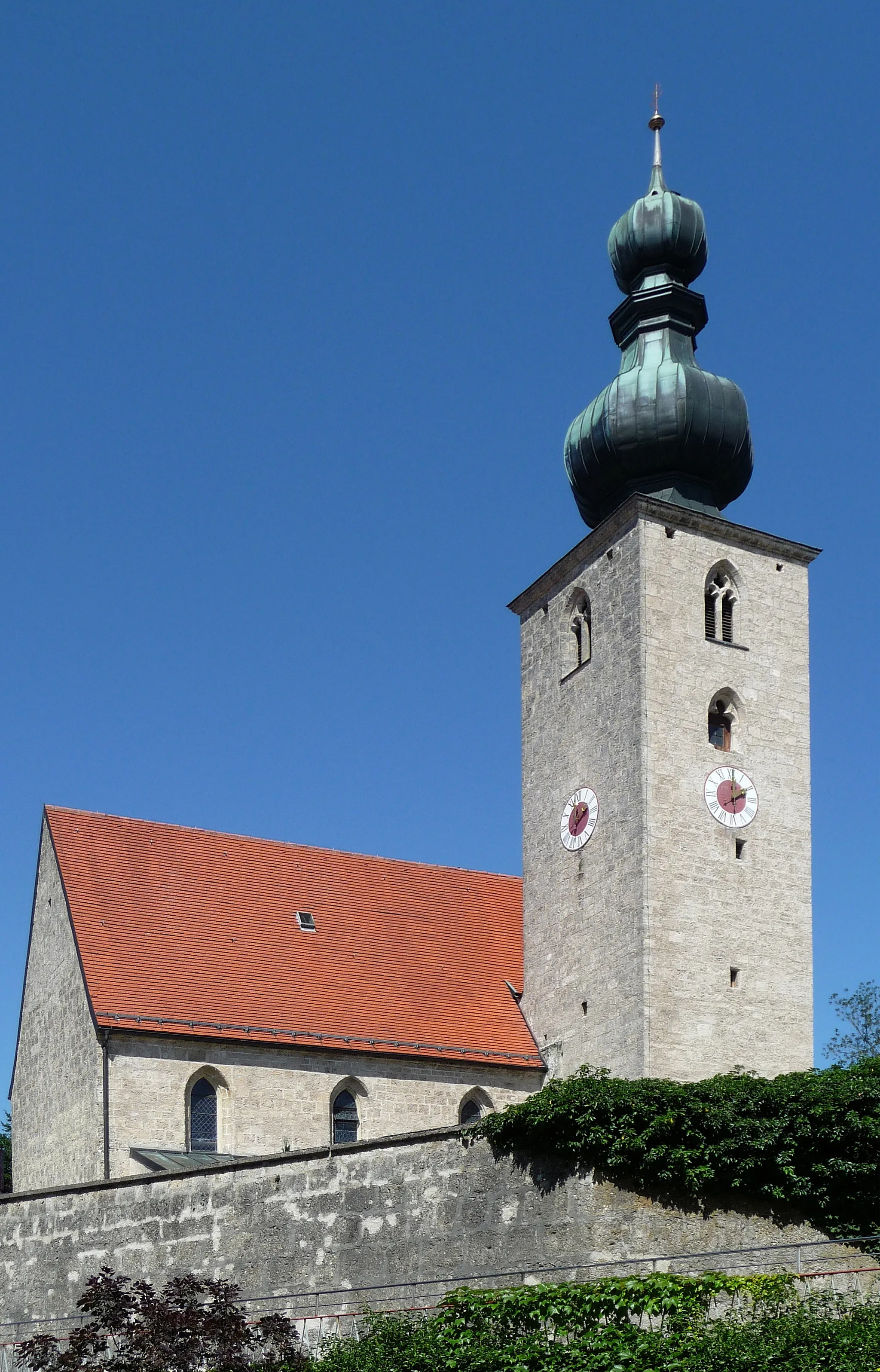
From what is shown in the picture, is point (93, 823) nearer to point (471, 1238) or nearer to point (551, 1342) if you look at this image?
point (471, 1238)

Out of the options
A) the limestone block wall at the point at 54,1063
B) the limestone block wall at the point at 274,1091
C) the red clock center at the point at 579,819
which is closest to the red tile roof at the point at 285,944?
the limestone block wall at the point at 274,1091

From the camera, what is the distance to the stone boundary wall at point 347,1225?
58.2 feet

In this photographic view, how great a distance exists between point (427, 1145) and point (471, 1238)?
1204mm

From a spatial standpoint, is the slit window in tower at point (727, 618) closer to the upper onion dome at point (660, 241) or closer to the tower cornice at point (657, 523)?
the tower cornice at point (657, 523)

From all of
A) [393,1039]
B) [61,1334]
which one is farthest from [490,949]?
[61,1334]

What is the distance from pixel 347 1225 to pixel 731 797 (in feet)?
38.8

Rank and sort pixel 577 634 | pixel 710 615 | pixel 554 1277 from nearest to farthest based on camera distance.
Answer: pixel 554 1277, pixel 710 615, pixel 577 634

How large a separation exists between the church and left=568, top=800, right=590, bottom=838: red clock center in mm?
43

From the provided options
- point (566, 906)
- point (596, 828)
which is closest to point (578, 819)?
point (596, 828)

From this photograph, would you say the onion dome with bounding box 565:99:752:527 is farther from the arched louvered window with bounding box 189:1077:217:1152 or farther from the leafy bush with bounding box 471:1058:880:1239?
the leafy bush with bounding box 471:1058:880:1239

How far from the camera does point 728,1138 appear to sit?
18.1 metres

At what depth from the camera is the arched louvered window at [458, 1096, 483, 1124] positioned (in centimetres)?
2997

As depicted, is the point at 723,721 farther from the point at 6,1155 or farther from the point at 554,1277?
the point at 6,1155

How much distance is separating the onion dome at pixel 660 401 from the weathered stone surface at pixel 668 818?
53.7 inches
